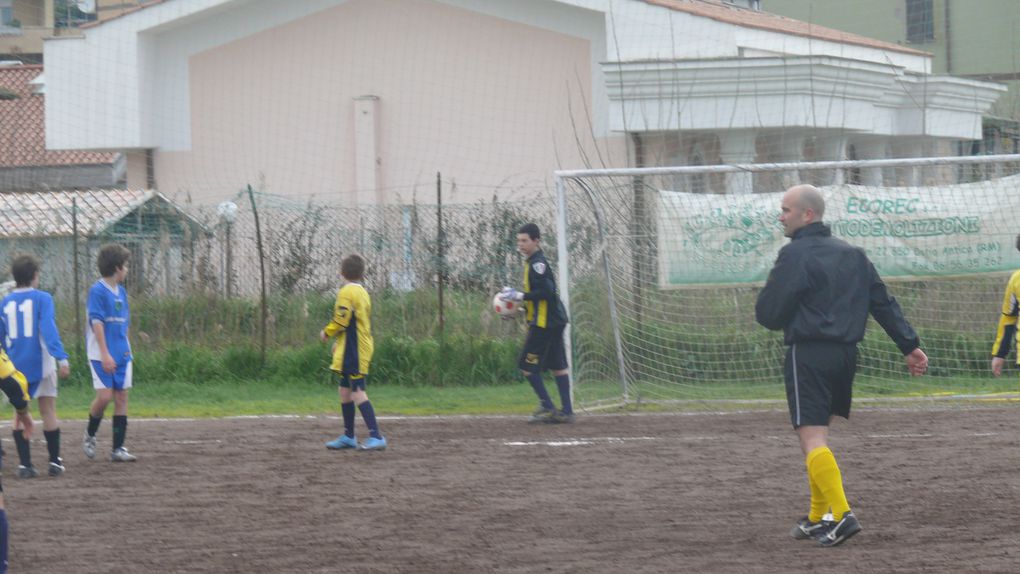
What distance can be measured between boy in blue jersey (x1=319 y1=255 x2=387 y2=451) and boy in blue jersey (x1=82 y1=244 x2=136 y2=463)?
1.55 m

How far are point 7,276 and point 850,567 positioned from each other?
45.1 feet

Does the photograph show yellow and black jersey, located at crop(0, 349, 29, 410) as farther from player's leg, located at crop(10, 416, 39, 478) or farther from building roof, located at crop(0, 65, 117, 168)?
building roof, located at crop(0, 65, 117, 168)

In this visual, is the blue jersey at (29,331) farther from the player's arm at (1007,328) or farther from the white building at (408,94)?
the white building at (408,94)

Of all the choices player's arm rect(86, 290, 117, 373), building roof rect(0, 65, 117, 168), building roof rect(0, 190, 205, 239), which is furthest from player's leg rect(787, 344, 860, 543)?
building roof rect(0, 65, 117, 168)

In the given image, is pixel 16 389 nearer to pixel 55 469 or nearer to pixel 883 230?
pixel 55 469

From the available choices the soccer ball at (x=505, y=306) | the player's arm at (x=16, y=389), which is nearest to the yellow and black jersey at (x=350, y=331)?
the soccer ball at (x=505, y=306)

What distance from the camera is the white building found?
20547 mm

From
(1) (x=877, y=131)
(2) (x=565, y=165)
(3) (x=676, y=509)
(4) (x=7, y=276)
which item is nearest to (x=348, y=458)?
(3) (x=676, y=509)

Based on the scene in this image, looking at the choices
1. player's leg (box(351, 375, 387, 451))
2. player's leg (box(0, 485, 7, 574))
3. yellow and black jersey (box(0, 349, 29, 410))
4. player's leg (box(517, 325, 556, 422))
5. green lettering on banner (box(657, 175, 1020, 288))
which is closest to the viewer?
player's leg (box(0, 485, 7, 574))

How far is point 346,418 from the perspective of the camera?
11.0 meters

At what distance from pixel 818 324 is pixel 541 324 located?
572cm

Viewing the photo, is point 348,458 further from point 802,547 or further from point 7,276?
point 7,276

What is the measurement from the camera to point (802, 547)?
23.0 feet

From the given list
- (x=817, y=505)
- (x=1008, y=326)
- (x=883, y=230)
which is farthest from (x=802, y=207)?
(x=883, y=230)
